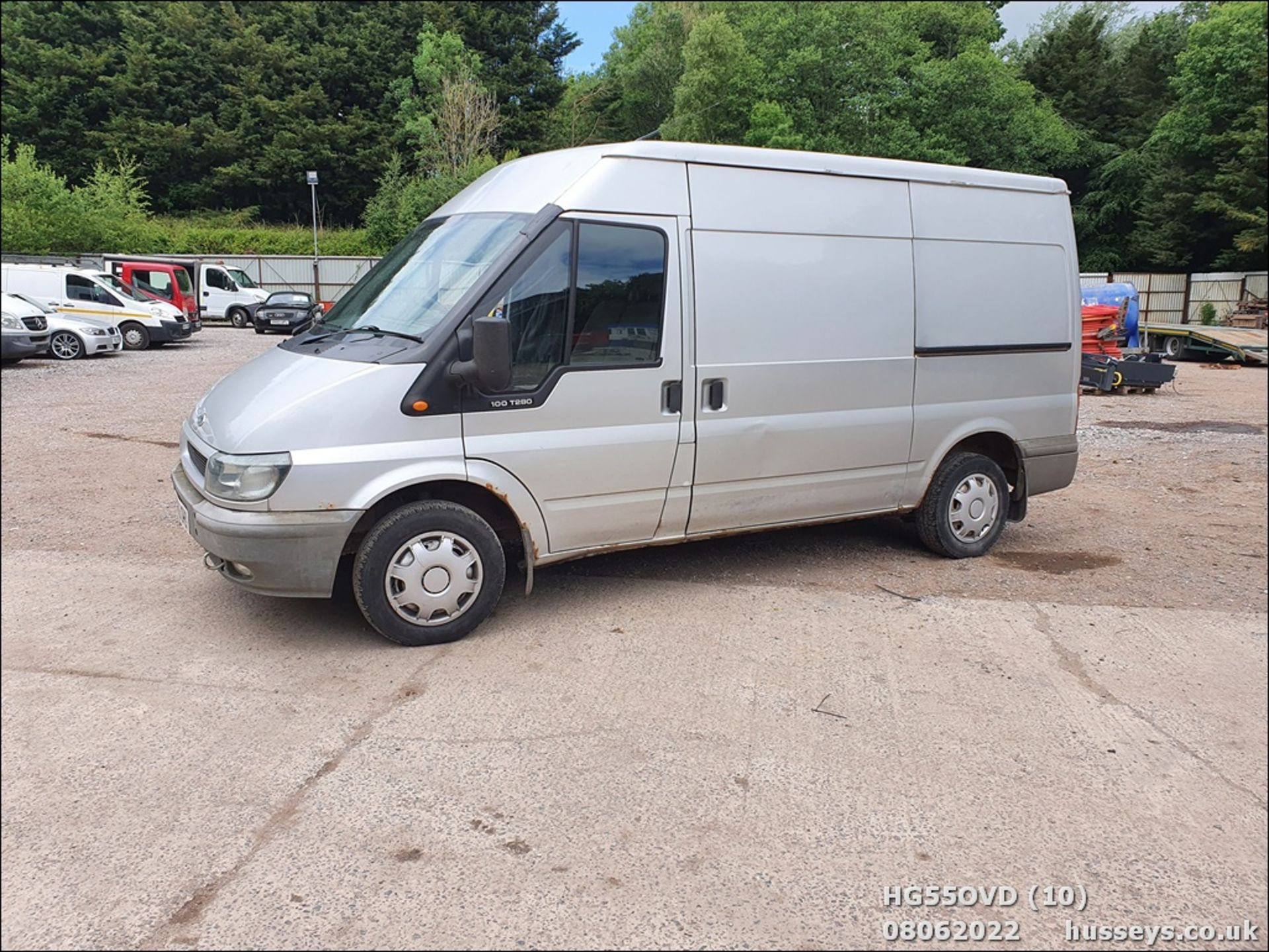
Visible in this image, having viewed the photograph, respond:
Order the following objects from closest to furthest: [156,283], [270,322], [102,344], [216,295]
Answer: [102,344] → [156,283] → [270,322] → [216,295]

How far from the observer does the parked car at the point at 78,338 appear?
59.4ft

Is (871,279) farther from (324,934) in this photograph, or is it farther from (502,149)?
(502,149)

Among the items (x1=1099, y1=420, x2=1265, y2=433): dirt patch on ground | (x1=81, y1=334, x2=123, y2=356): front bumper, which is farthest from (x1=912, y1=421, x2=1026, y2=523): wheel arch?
(x1=81, y1=334, x2=123, y2=356): front bumper

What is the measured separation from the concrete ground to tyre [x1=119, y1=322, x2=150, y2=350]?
17.6 metres

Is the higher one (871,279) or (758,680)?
(871,279)

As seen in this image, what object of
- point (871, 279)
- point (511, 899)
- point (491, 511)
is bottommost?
point (511, 899)

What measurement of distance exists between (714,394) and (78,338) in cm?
1794

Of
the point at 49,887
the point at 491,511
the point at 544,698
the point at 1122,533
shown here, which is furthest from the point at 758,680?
the point at 1122,533

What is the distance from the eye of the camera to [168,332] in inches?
886

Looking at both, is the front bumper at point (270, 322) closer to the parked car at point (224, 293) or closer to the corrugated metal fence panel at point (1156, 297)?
the parked car at point (224, 293)

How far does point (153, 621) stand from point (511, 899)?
10.5ft

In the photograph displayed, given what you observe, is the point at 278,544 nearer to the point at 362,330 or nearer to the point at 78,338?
the point at 362,330

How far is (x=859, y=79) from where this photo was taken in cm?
3741

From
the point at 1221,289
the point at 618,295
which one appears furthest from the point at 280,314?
the point at 1221,289
